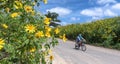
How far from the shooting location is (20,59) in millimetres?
6094

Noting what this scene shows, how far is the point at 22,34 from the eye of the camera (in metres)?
5.94

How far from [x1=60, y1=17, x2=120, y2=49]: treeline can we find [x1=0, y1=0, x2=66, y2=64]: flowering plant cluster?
2636cm

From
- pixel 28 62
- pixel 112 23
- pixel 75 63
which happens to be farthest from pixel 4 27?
pixel 112 23

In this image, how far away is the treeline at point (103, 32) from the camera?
115 feet

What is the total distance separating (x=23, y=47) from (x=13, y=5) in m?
1.07

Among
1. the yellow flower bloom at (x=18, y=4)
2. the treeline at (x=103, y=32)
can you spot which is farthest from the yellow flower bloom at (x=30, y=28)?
the treeline at (x=103, y=32)

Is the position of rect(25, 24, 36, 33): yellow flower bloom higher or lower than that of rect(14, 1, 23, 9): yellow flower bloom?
lower

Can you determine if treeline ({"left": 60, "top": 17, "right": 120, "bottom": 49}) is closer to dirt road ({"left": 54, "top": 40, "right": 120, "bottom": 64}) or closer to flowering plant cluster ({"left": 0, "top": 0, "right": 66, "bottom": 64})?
dirt road ({"left": 54, "top": 40, "right": 120, "bottom": 64})

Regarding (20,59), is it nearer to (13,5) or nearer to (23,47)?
(23,47)

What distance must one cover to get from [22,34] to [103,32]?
105 feet

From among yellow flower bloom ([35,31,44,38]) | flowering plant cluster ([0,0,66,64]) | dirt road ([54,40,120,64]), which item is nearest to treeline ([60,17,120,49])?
dirt road ([54,40,120,64])

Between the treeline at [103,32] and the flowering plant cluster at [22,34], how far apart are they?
26.4 metres

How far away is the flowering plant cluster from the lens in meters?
5.86

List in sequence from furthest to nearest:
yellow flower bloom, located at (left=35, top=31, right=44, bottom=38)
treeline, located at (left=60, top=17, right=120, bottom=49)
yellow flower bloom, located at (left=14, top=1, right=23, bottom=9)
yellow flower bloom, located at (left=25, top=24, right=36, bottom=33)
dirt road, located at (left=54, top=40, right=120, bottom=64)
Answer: treeline, located at (left=60, top=17, right=120, bottom=49)
dirt road, located at (left=54, top=40, right=120, bottom=64)
yellow flower bloom, located at (left=14, top=1, right=23, bottom=9)
yellow flower bloom, located at (left=35, top=31, right=44, bottom=38)
yellow flower bloom, located at (left=25, top=24, right=36, bottom=33)
